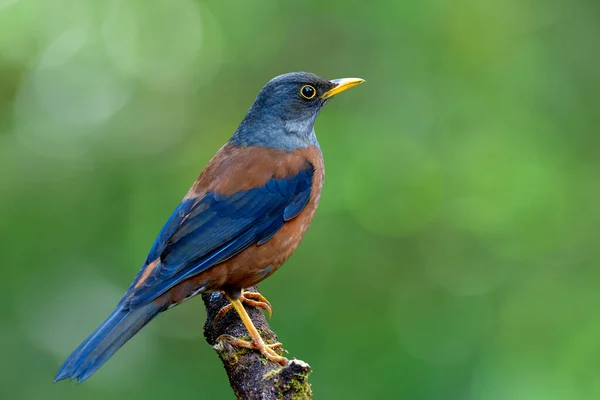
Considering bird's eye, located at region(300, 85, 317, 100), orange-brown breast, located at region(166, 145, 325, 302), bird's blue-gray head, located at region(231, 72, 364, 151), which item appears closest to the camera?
orange-brown breast, located at region(166, 145, 325, 302)

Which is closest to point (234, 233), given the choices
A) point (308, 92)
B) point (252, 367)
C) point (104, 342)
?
point (252, 367)

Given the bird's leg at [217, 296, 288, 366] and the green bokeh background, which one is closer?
the bird's leg at [217, 296, 288, 366]

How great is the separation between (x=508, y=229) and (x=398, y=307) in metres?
1.30

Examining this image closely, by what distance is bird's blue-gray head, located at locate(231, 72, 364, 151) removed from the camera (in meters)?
5.62

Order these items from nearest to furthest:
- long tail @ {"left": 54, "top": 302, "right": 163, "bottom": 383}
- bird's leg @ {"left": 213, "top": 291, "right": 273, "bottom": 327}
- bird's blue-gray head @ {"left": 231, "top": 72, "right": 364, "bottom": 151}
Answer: long tail @ {"left": 54, "top": 302, "right": 163, "bottom": 383}, bird's leg @ {"left": 213, "top": 291, "right": 273, "bottom": 327}, bird's blue-gray head @ {"left": 231, "top": 72, "right": 364, "bottom": 151}

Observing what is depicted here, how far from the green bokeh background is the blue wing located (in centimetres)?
184

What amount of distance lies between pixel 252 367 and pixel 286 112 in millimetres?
2194

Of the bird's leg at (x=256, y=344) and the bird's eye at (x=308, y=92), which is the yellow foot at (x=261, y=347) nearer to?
the bird's leg at (x=256, y=344)

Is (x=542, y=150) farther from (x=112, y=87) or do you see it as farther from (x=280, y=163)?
(x=112, y=87)

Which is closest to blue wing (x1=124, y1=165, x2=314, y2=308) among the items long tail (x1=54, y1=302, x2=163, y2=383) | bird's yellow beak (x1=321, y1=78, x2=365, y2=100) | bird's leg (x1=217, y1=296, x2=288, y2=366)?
long tail (x1=54, y1=302, x2=163, y2=383)

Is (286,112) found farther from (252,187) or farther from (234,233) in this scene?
(234,233)

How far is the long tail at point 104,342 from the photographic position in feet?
13.7

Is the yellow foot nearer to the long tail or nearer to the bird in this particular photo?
the bird

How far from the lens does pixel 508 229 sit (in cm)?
730
